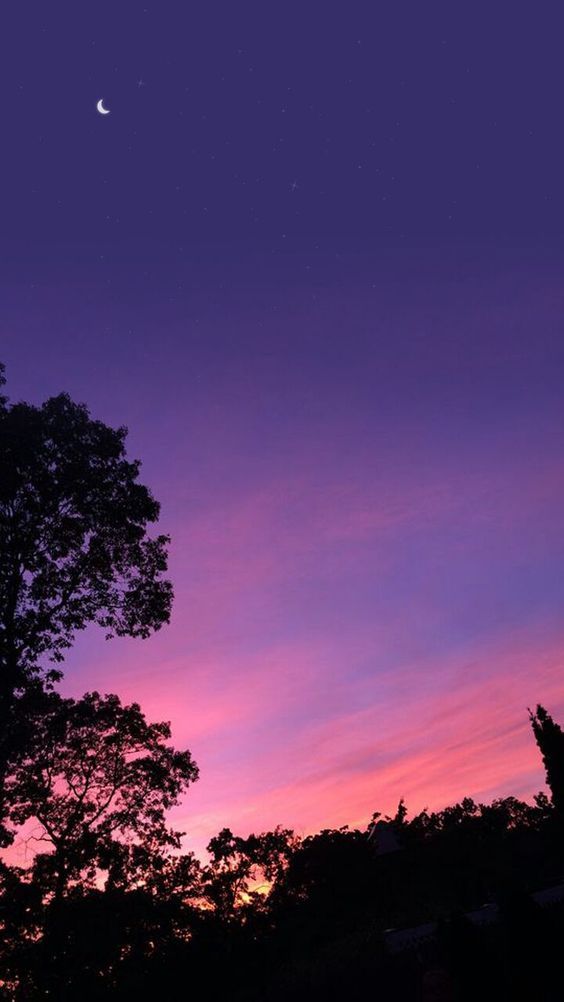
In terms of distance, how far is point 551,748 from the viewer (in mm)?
48719

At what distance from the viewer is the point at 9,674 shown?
15250mm

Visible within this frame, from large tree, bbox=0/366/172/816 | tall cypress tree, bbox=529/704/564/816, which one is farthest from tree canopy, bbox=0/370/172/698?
tall cypress tree, bbox=529/704/564/816

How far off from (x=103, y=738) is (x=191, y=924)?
12.9 metres

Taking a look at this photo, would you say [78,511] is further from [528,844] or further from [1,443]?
[528,844]

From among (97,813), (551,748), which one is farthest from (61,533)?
(551,748)

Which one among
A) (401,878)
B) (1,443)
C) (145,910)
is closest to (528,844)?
(401,878)

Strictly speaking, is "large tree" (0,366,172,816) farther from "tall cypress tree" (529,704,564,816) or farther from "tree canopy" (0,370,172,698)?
"tall cypress tree" (529,704,564,816)

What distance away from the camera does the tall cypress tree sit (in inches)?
1864

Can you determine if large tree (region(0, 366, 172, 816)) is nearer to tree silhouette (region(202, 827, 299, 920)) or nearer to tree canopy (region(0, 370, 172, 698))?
tree canopy (region(0, 370, 172, 698))

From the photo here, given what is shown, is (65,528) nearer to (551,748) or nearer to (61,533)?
(61,533)

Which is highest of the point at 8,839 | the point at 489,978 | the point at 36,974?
the point at 8,839

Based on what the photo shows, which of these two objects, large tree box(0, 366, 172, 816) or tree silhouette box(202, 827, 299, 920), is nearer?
large tree box(0, 366, 172, 816)

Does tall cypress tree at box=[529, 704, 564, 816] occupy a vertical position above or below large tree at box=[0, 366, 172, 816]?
below

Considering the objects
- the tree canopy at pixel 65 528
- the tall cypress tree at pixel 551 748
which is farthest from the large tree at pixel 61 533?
the tall cypress tree at pixel 551 748
